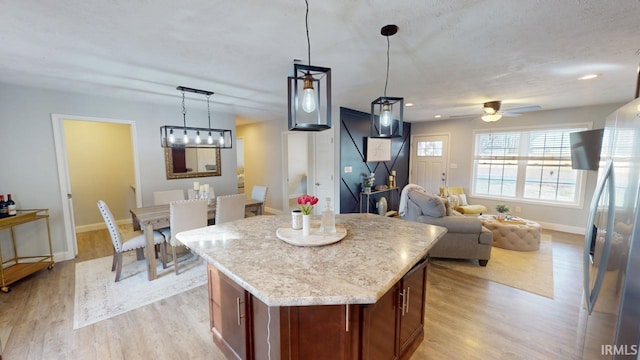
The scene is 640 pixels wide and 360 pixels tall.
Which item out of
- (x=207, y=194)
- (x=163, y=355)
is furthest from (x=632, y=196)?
(x=207, y=194)

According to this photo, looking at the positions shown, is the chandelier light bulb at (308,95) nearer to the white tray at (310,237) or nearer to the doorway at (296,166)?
the white tray at (310,237)

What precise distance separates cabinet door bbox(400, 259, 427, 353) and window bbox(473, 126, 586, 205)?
5.18m

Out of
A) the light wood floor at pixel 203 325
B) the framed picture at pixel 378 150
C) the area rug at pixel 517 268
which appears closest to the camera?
the light wood floor at pixel 203 325

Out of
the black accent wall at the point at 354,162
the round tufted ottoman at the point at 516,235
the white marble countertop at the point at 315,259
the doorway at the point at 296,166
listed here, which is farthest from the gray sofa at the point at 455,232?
the doorway at the point at 296,166

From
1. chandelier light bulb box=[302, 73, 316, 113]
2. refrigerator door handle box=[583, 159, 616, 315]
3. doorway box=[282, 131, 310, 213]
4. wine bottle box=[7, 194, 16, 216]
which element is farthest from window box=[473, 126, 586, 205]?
wine bottle box=[7, 194, 16, 216]

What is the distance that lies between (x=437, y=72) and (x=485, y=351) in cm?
270

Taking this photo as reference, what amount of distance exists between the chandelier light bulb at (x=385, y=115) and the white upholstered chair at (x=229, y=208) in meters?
2.35

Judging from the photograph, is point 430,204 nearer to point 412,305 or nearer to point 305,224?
point 412,305

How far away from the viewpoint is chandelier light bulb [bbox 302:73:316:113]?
4.94 ft

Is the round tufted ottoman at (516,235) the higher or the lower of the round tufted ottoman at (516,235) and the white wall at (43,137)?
the lower

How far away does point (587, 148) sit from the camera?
8.62ft

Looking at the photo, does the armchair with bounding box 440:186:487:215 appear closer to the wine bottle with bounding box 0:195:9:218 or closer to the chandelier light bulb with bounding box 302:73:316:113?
the chandelier light bulb with bounding box 302:73:316:113

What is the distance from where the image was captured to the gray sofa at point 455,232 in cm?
336

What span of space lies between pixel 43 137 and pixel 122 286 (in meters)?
2.44
